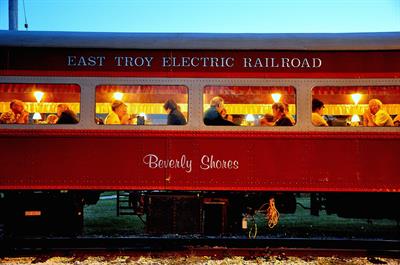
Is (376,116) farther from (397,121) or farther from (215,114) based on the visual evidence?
(215,114)

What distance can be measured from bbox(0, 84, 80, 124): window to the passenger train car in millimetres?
17

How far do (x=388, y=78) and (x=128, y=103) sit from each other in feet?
13.7

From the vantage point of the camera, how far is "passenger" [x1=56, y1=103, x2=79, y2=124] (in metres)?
7.79

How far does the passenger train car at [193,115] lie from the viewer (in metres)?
7.71

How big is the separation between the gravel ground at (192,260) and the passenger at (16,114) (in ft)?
7.38

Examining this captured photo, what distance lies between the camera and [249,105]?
785cm

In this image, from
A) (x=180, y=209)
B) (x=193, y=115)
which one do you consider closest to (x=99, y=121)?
(x=193, y=115)

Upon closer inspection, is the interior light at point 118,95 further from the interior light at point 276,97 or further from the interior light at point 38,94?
the interior light at point 276,97

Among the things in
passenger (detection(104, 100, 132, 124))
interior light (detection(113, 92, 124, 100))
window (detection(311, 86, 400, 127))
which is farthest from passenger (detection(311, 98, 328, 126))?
interior light (detection(113, 92, 124, 100))

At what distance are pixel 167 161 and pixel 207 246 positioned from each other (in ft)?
6.39

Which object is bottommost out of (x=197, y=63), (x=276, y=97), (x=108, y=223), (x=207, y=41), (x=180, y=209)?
(x=108, y=223)

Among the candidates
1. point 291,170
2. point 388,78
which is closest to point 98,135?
point 291,170

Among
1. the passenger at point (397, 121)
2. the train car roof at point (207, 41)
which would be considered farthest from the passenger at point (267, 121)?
the passenger at point (397, 121)

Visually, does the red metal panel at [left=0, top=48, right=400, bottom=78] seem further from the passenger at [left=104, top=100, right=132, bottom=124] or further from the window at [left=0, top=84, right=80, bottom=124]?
the passenger at [left=104, top=100, right=132, bottom=124]
